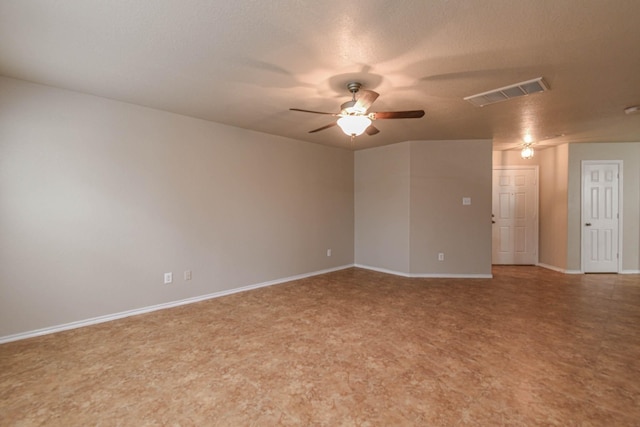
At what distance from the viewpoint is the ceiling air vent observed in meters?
2.79

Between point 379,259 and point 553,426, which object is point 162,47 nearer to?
point 553,426

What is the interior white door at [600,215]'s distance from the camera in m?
5.59

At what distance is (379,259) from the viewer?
5.87m

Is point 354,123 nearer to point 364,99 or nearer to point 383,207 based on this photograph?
point 364,99

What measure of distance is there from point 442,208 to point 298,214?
2.61 metres

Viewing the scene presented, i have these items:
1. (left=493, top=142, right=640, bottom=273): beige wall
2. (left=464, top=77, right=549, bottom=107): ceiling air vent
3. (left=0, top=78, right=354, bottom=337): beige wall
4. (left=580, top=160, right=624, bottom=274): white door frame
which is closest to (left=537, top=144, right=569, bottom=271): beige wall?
(left=493, top=142, right=640, bottom=273): beige wall

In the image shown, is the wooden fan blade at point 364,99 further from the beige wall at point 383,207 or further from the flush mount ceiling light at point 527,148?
the flush mount ceiling light at point 527,148

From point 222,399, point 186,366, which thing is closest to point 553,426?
point 222,399

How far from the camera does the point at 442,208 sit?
17.5 ft

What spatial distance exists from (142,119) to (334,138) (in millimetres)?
2838

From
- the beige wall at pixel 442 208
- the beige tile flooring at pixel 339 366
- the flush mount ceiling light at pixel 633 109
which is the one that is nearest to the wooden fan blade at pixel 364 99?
the beige tile flooring at pixel 339 366

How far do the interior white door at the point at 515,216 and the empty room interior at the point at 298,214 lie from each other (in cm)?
81

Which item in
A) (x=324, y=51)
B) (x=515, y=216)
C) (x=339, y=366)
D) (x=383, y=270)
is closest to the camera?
(x=324, y=51)

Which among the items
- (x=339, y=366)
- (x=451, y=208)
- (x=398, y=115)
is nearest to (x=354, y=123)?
(x=398, y=115)
